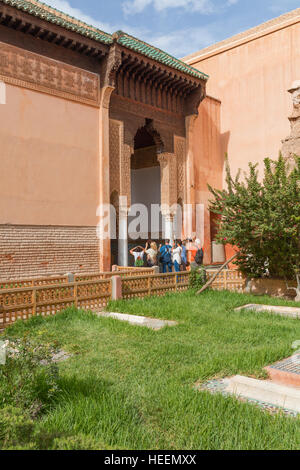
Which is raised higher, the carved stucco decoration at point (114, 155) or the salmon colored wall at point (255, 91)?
the salmon colored wall at point (255, 91)

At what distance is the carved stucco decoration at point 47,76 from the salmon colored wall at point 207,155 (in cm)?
572

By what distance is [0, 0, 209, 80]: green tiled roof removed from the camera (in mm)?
10797

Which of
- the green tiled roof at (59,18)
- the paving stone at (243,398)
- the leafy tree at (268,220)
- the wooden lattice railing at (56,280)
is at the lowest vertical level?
the paving stone at (243,398)

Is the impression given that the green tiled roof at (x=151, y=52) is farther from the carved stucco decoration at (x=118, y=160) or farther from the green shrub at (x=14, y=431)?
the green shrub at (x=14, y=431)

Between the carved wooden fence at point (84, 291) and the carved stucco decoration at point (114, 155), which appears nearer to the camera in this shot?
the carved wooden fence at point (84, 291)

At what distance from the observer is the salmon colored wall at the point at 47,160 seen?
10.6m

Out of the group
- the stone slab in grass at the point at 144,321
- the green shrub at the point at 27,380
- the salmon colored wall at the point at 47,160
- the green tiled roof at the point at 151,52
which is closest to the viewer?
the green shrub at the point at 27,380

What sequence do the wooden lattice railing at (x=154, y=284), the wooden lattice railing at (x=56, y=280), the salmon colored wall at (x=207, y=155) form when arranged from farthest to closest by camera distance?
the salmon colored wall at (x=207, y=155), the wooden lattice railing at (x=154, y=284), the wooden lattice railing at (x=56, y=280)

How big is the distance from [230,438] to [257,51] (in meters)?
17.4

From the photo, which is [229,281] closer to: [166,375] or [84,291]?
[84,291]

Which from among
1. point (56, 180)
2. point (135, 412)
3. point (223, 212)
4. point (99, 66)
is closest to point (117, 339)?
point (135, 412)

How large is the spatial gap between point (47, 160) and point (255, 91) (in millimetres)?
10164

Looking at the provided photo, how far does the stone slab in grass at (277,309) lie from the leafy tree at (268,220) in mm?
1490

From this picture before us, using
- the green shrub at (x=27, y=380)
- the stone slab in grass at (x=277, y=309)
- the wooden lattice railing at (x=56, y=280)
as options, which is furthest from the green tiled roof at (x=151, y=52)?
the green shrub at (x=27, y=380)
